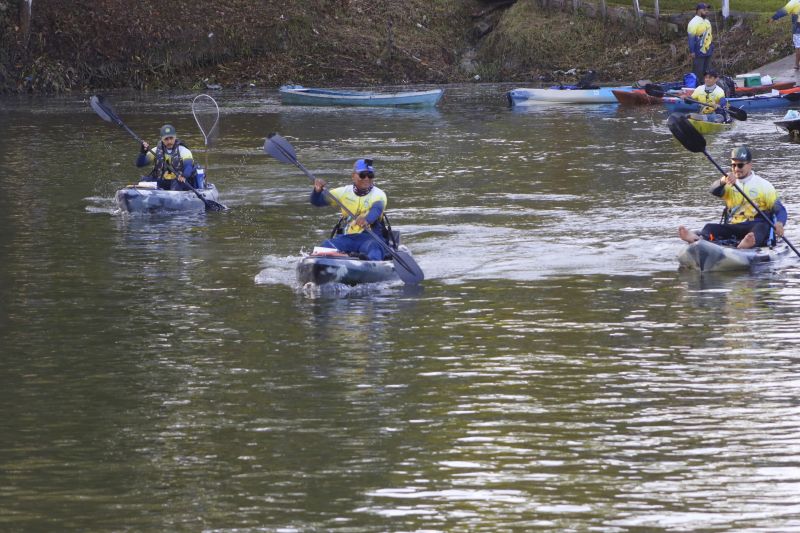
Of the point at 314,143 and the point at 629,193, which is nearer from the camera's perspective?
the point at 629,193


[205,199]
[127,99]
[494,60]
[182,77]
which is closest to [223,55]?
[182,77]

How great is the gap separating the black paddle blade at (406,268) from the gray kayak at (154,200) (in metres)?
8.73

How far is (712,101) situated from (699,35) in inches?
331

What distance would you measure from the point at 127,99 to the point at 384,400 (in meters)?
44.0

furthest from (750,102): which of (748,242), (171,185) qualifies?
(748,242)

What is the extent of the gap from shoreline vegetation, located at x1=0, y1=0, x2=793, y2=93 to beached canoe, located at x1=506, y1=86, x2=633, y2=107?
6.02m

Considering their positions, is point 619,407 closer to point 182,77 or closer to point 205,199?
point 205,199

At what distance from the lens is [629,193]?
100 feet

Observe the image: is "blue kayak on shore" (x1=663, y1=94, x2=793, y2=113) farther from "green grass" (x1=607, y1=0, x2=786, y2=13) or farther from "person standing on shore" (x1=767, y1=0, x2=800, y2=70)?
"green grass" (x1=607, y1=0, x2=786, y2=13)

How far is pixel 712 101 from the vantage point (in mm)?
41688

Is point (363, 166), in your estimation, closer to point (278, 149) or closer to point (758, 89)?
point (278, 149)

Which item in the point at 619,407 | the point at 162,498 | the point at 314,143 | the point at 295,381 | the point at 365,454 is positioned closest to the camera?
the point at 162,498

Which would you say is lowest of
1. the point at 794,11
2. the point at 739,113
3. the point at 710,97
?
the point at 739,113

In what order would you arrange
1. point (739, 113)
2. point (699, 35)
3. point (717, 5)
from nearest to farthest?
point (739, 113)
point (699, 35)
point (717, 5)
